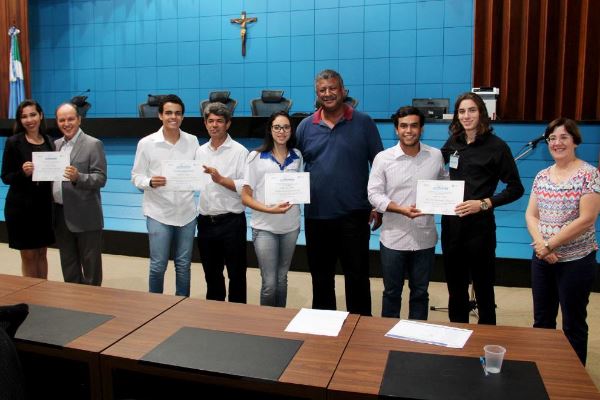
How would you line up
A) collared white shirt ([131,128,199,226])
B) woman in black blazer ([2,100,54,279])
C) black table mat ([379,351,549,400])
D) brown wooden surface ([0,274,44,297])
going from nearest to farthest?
black table mat ([379,351,549,400])
brown wooden surface ([0,274,44,297])
collared white shirt ([131,128,199,226])
woman in black blazer ([2,100,54,279])

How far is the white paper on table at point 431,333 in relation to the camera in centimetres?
184

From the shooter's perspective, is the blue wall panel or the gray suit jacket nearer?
the gray suit jacket

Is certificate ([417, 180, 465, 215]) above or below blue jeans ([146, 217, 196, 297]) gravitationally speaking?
above

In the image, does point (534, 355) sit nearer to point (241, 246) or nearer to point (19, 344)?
point (19, 344)

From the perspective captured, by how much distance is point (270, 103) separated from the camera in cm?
714

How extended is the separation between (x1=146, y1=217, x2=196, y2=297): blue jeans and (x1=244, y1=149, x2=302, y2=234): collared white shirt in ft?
1.72

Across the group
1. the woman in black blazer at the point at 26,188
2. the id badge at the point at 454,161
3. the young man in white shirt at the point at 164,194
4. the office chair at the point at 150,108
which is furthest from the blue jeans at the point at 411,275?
the office chair at the point at 150,108

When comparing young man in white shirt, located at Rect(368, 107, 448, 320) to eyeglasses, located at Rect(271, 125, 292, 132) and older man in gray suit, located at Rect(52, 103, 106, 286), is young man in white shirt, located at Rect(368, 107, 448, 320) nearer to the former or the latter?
eyeglasses, located at Rect(271, 125, 292, 132)

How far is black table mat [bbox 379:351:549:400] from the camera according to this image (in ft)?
4.83

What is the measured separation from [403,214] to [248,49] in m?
6.41

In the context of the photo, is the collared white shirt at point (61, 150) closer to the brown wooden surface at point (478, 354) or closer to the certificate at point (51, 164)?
the certificate at point (51, 164)

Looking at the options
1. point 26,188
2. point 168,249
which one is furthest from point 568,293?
point 26,188

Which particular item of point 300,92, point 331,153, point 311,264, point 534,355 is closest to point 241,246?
point 311,264

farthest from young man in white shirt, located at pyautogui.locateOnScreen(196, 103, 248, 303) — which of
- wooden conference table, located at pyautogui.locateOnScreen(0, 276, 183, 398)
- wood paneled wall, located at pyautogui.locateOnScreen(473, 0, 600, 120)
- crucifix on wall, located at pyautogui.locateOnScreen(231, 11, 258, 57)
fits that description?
crucifix on wall, located at pyautogui.locateOnScreen(231, 11, 258, 57)
